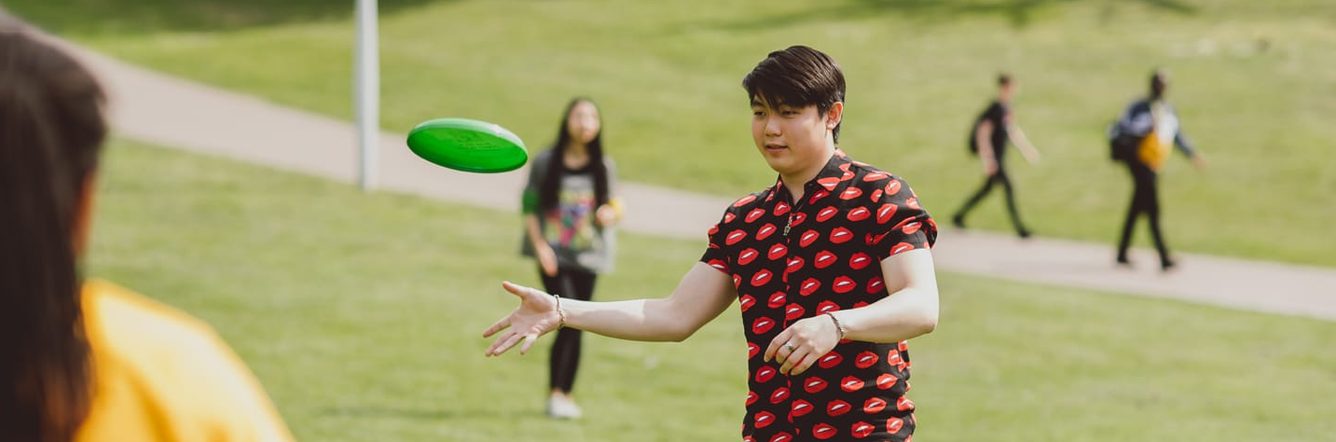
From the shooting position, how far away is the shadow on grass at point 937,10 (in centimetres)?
3050

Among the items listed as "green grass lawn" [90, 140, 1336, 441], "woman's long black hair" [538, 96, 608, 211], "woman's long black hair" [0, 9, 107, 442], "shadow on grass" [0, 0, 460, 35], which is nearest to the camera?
"woman's long black hair" [0, 9, 107, 442]

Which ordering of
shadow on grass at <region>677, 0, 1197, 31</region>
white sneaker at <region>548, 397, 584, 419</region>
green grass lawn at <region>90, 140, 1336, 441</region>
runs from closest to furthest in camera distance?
white sneaker at <region>548, 397, 584, 419</region> < green grass lawn at <region>90, 140, 1336, 441</region> < shadow on grass at <region>677, 0, 1197, 31</region>

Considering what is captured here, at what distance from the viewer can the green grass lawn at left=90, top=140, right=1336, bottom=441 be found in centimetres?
943

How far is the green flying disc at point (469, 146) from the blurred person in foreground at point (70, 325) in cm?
277

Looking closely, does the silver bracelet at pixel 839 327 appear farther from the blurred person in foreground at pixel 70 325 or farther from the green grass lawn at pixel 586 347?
the green grass lawn at pixel 586 347

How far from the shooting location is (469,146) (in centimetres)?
468

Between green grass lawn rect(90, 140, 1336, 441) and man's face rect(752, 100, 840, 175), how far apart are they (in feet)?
16.3

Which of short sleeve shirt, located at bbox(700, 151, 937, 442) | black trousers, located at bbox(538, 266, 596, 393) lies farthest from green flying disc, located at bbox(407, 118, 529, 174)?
black trousers, located at bbox(538, 266, 596, 393)

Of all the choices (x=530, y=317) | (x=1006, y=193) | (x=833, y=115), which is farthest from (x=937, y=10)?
(x=530, y=317)

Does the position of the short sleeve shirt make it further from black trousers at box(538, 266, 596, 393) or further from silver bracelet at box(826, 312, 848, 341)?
black trousers at box(538, 266, 596, 393)

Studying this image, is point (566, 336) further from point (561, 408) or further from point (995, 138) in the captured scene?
→ point (995, 138)

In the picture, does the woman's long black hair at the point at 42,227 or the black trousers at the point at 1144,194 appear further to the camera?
the black trousers at the point at 1144,194

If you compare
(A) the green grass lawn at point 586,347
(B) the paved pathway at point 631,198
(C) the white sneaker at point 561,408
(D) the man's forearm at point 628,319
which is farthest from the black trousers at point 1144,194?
(D) the man's forearm at point 628,319

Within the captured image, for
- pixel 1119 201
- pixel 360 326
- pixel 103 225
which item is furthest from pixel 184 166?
pixel 1119 201
